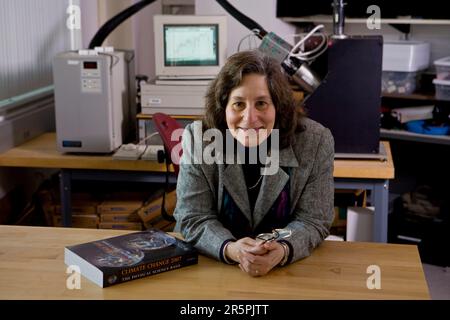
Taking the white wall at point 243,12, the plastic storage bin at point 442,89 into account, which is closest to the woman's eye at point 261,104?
the white wall at point 243,12

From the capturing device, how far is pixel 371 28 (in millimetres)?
4094

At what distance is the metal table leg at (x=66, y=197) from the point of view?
2.89m

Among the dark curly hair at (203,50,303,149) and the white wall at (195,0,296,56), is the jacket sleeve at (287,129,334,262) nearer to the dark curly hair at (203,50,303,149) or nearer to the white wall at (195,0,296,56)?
the dark curly hair at (203,50,303,149)

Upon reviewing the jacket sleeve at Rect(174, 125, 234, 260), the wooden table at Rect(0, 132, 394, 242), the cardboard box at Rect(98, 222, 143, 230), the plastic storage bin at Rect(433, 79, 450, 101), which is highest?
the plastic storage bin at Rect(433, 79, 450, 101)

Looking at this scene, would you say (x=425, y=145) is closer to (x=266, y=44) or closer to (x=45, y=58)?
(x=266, y=44)

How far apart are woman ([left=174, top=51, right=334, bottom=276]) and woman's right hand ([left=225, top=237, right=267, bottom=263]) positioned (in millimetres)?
132

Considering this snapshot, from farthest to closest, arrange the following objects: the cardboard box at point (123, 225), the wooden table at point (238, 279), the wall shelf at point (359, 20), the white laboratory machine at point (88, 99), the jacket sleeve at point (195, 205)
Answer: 1. the wall shelf at point (359, 20)
2. the cardboard box at point (123, 225)
3. the white laboratory machine at point (88, 99)
4. the jacket sleeve at point (195, 205)
5. the wooden table at point (238, 279)

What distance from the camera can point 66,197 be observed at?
2.89m

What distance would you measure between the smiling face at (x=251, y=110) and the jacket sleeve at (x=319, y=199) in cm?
17

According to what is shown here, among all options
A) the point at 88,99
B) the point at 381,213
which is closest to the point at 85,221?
the point at 88,99

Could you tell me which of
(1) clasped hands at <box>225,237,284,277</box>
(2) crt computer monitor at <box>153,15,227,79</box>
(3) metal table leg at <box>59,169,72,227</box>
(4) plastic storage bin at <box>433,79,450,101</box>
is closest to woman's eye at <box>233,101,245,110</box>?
(1) clasped hands at <box>225,237,284,277</box>

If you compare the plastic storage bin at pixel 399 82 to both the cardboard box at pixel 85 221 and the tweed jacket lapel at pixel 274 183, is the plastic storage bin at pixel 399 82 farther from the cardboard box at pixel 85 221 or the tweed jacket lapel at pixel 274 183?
the tweed jacket lapel at pixel 274 183

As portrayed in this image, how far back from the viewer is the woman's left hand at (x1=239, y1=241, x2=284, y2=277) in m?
1.60

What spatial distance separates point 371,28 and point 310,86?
156cm
